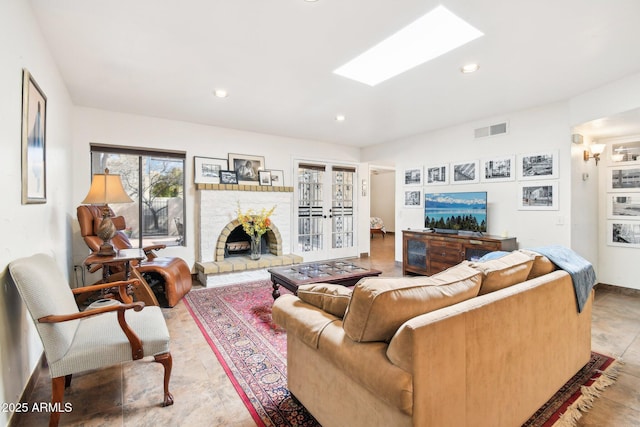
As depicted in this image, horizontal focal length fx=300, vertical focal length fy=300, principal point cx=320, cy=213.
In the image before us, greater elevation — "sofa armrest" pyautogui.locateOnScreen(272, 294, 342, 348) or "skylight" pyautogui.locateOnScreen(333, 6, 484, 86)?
"skylight" pyautogui.locateOnScreen(333, 6, 484, 86)

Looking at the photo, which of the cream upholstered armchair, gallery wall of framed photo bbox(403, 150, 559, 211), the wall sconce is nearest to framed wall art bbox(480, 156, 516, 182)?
gallery wall of framed photo bbox(403, 150, 559, 211)

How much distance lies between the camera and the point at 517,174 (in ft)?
13.6

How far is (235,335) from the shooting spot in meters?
2.77

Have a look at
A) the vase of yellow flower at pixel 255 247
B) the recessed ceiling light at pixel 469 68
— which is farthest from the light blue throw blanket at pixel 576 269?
the vase of yellow flower at pixel 255 247

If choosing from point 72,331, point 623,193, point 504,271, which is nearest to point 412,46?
point 504,271

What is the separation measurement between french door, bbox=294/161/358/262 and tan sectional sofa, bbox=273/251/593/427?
4.32 meters

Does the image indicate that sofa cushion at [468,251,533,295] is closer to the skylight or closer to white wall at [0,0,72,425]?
the skylight

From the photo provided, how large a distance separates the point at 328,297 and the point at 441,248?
345 cm

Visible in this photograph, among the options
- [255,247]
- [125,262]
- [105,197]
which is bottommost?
[255,247]

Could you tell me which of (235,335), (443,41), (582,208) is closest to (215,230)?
(235,335)

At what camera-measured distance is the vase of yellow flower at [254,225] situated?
5004 mm

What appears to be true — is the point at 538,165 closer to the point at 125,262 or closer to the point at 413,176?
the point at 413,176

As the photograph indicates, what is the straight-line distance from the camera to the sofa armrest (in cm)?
150

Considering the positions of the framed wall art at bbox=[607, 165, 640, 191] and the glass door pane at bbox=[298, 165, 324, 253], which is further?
the glass door pane at bbox=[298, 165, 324, 253]
